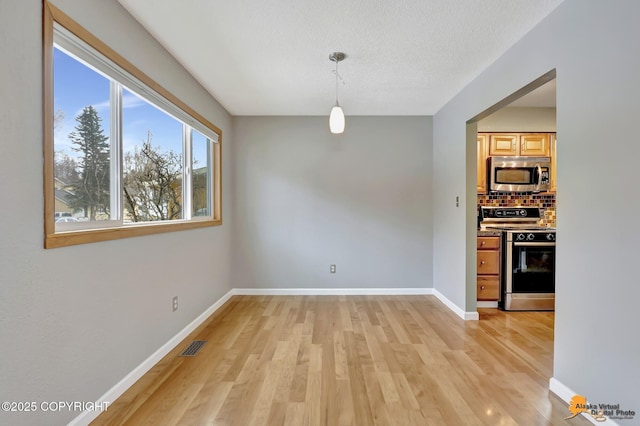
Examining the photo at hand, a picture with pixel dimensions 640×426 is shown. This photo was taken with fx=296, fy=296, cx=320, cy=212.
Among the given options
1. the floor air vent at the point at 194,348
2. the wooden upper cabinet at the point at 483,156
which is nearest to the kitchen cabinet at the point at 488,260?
the wooden upper cabinet at the point at 483,156

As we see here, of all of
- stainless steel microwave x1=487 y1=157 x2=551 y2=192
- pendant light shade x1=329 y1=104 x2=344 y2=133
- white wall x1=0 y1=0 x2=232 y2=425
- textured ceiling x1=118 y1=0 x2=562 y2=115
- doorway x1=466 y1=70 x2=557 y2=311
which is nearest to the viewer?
white wall x1=0 y1=0 x2=232 y2=425

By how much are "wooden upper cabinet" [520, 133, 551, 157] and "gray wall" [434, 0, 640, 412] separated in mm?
2143

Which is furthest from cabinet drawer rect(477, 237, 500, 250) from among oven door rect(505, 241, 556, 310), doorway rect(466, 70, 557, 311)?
doorway rect(466, 70, 557, 311)

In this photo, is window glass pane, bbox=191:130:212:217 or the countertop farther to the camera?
the countertop

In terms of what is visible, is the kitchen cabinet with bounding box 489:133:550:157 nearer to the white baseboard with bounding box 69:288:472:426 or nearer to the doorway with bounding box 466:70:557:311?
the doorway with bounding box 466:70:557:311

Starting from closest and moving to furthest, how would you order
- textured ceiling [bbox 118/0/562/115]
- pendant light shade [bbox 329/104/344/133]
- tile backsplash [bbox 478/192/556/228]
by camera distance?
textured ceiling [bbox 118/0/562/115] → pendant light shade [bbox 329/104/344/133] → tile backsplash [bbox 478/192/556/228]

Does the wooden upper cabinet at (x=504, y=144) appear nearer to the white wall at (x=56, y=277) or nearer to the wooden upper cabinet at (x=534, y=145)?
the wooden upper cabinet at (x=534, y=145)

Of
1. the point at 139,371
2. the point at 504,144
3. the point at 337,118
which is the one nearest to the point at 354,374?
the point at 139,371

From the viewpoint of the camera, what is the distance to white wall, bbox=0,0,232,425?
49.6 inches

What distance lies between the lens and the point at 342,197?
4281mm

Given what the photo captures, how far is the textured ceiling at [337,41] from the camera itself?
6.46 feet

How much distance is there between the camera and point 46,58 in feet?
4.68

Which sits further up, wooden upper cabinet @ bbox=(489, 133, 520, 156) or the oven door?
wooden upper cabinet @ bbox=(489, 133, 520, 156)

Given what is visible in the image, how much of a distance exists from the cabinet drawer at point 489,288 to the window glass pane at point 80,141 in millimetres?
3898
